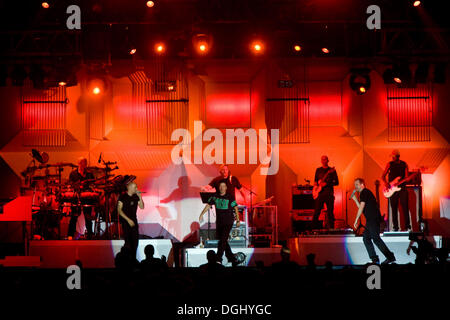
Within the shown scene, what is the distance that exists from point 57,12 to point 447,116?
387 inches

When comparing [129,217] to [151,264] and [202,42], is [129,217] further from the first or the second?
[202,42]

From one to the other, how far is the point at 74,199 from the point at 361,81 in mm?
7288

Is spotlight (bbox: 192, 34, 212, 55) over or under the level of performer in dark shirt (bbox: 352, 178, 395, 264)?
over

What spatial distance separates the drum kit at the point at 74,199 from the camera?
13117 millimetres

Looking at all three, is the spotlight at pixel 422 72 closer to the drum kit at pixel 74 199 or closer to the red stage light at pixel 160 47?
the red stage light at pixel 160 47

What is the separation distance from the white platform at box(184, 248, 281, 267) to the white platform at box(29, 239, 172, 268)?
20.9 inches

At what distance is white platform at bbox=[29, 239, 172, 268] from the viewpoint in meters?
11.9

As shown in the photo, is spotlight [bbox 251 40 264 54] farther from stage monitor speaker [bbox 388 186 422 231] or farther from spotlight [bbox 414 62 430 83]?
stage monitor speaker [bbox 388 186 422 231]

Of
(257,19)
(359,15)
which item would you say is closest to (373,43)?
(359,15)

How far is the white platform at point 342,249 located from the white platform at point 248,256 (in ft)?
1.72

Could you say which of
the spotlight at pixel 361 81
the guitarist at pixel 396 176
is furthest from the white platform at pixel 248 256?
the spotlight at pixel 361 81

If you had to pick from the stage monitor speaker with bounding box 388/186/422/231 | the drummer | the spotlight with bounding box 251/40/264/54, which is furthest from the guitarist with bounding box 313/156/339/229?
the drummer

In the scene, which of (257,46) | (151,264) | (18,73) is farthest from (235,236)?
(18,73)

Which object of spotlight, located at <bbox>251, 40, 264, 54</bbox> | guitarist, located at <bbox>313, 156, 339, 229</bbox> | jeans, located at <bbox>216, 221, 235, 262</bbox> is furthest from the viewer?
spotlight, located at <bbox>251, 40, 264, 54</bbox>
